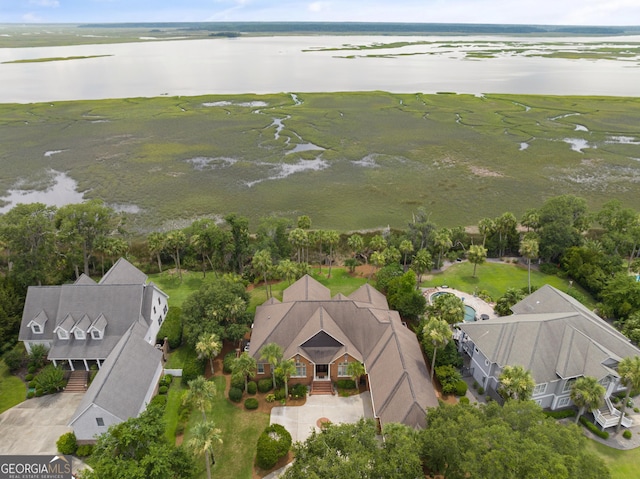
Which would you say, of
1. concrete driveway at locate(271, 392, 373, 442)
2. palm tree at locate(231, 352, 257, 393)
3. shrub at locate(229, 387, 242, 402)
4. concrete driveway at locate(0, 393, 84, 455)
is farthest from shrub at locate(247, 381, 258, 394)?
concrete driveway at locate(0, 393, 84, 455)

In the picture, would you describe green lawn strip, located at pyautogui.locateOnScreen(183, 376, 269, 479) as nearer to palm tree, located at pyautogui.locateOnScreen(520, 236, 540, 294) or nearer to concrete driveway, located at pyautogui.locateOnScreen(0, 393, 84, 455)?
concrete driveway, located at pyautogui.locateOnScreen(0, 393, 84, 455)

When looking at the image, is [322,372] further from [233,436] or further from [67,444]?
[67,444]

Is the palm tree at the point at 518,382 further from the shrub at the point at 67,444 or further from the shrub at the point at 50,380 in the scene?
the shrub at the point at 50,380

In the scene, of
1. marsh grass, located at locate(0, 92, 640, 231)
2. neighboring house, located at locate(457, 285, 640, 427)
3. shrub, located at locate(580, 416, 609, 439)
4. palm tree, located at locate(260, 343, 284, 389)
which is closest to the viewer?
shrub, located at locate(580, 416, 609, 439)

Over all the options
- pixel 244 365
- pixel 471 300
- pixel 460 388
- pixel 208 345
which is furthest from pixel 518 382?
pixel 208 345

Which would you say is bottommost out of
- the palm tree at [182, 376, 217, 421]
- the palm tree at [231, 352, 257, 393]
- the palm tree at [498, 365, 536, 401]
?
the palm tree at [231, 352, 257, 393]
